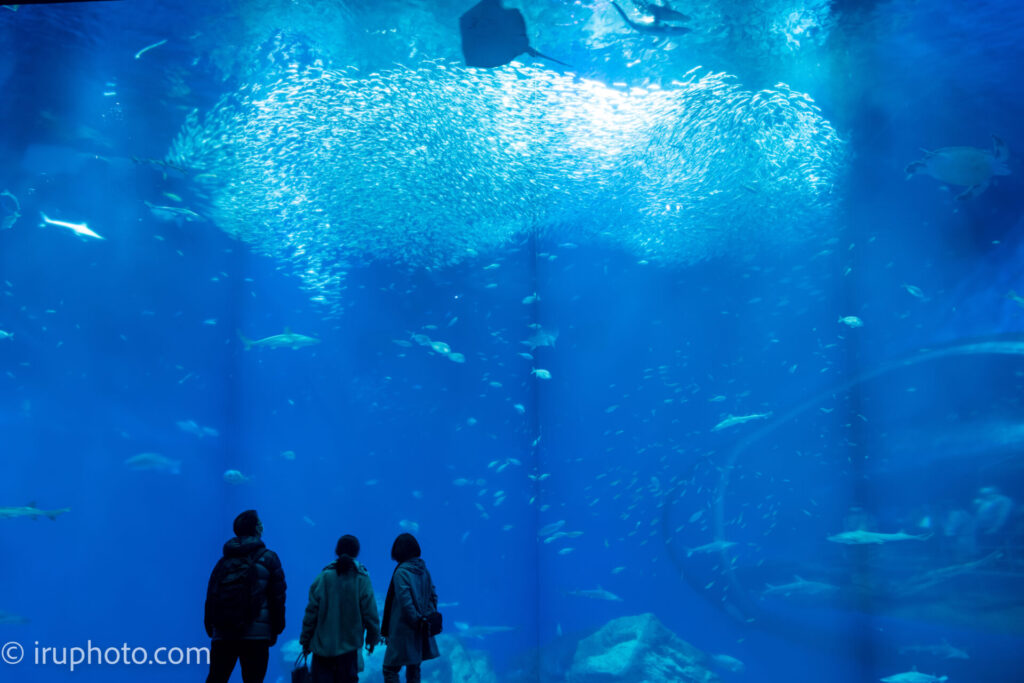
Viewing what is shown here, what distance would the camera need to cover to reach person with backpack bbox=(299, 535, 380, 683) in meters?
3.66

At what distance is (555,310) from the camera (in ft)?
32.2

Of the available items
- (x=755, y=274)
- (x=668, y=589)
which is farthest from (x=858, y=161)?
(x=668, y=589)

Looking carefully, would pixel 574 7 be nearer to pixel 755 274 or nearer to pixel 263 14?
pixel 263 14

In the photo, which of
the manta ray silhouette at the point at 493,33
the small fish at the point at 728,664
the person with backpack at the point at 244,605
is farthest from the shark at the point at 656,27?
the small fish at the point at 728,664

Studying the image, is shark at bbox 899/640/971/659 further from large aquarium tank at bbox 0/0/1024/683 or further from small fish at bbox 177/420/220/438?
small fish at bbox 177/420/220/438

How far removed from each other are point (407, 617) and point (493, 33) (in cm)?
686

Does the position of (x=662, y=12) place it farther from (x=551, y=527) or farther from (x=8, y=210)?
(x=8, y=210)

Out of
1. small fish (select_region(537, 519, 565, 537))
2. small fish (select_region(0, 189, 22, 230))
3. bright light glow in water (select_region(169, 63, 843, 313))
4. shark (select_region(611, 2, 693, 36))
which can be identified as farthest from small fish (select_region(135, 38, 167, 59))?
small fish (select_region(537, 519, 565, 537))

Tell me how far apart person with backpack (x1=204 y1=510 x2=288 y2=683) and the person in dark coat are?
2.18 feet

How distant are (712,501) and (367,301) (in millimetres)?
8991

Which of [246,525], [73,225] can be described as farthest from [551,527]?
[73,225]

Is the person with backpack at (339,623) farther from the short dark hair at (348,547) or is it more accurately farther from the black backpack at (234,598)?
the black backpack at (234,598)

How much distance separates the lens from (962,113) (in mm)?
8641

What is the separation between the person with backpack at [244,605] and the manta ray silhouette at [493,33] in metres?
6.15
